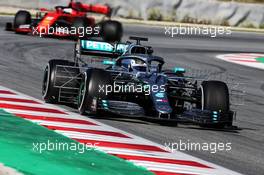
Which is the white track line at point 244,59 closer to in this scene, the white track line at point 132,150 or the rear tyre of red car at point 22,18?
the rear tyre of red car at point 22,18

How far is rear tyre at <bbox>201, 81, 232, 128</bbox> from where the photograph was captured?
12195 mm

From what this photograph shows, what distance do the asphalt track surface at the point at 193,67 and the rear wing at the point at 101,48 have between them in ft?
3.96

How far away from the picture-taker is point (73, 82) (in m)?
13.2

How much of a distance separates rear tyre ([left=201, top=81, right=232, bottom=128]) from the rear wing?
2867mm

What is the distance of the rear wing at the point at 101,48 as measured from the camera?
14.8 m

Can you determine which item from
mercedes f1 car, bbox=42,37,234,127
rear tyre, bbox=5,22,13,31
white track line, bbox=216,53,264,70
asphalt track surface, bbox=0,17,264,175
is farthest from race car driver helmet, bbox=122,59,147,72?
rear tyre, bbox=5,22,13,31

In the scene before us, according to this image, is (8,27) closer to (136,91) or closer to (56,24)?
(56,24)

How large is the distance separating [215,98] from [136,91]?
119 cm

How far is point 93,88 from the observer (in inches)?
469

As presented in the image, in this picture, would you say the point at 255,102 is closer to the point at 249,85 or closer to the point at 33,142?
the point at 249,85

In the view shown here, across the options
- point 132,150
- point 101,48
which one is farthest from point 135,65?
point 132,150

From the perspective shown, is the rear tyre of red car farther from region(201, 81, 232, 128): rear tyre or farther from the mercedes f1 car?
region(201, 81, 232, 128): rear tyre

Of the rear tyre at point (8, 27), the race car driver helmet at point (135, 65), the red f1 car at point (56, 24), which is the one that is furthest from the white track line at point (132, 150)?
the rear tyre at point (8, 27)

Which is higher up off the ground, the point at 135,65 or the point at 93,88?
the point at 135,65
